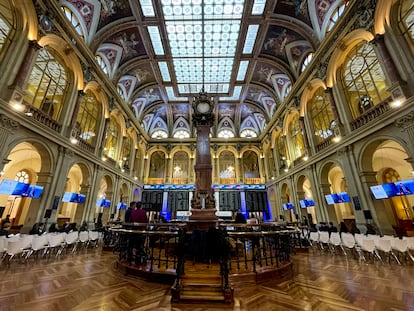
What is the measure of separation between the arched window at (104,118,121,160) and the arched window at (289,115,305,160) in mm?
14161

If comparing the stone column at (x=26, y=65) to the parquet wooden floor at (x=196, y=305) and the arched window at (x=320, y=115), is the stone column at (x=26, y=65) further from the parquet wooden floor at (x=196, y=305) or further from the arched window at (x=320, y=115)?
the arched window at (x=320, y=115)

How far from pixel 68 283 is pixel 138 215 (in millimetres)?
2180

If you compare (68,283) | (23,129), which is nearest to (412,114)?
(68,283)

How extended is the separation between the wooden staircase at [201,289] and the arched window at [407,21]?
31.6 ft

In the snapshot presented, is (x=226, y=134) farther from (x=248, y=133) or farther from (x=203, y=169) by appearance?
(x=203, y=169)

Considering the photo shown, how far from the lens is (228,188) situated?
19016 mm

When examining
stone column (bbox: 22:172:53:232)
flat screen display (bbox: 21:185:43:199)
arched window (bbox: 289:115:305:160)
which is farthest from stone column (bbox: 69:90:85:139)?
arched window (bbox: 289:115:305:160)

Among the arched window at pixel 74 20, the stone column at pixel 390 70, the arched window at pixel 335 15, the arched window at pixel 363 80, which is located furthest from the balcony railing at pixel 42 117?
the arched window at pixel 335 15

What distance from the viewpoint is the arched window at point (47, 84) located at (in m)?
7.59

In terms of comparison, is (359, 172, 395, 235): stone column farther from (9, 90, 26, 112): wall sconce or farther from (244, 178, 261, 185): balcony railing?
(9, 90, 26, 112): wall sconce

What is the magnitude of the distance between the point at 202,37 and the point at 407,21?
33.2 ft

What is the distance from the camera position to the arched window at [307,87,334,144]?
1021cm

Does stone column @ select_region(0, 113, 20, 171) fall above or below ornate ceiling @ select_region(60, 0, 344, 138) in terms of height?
below

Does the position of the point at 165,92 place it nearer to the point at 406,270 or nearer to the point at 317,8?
the point at 317,8
